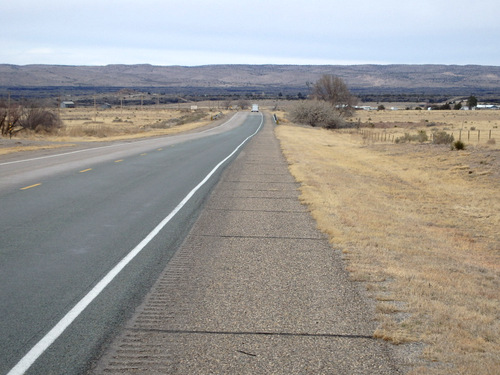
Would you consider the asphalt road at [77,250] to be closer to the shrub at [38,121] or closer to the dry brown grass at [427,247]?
the dry brown grass at [427,247]

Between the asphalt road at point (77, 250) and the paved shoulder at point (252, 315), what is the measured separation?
0.34 m

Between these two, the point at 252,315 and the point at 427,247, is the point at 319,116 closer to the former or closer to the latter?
the point at 427,247

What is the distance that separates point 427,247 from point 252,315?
194 inches

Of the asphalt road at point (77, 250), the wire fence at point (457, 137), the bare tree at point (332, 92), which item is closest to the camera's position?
the asphalt road at point (77, 250)

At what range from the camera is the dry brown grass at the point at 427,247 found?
530cm

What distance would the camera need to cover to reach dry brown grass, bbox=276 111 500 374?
5297 mm

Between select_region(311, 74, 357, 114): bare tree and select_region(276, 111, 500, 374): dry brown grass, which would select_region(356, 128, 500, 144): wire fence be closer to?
select_region(276, 111, 500, 374): dry brown grass

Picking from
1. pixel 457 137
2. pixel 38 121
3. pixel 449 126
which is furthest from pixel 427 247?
pixel 449 126

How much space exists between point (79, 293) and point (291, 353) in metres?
2.73

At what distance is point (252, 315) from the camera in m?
5.85

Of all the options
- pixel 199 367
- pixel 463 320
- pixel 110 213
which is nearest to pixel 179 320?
pixel 199 367

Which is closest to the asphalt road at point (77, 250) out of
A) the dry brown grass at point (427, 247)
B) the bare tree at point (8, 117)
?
the dry brown grass at point (427, 247)

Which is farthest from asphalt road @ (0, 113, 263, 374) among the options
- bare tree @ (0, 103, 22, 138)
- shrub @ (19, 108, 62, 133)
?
shrub @ (19, 108, 62, 133)

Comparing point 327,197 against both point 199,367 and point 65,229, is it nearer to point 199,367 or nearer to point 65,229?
point 65,229
